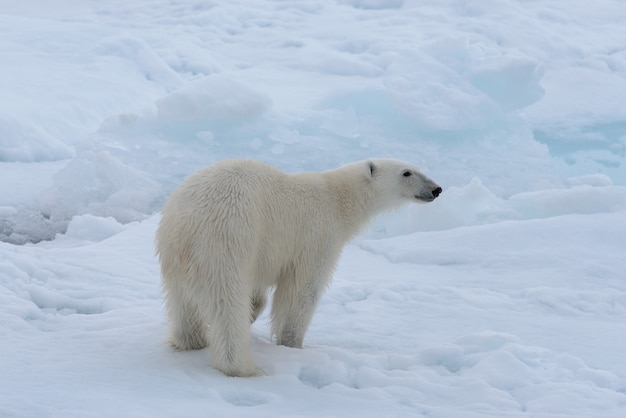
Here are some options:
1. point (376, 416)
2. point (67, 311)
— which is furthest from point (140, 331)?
point (376, 416)

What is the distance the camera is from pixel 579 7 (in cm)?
1922

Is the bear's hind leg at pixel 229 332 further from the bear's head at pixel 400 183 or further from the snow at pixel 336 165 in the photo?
the bear's head at pixel 400 183

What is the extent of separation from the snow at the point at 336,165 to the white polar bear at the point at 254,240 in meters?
0.20

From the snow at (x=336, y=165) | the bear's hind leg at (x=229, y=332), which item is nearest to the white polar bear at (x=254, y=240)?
the bear's hind leg at (x=229, y=332)

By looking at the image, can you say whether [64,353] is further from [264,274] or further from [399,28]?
[399,28]

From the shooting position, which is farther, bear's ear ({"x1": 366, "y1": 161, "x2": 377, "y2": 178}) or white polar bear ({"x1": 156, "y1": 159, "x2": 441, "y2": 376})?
bear's ear ({"x1": 366, "y1": 161, "x2": 377, "y2": 178})

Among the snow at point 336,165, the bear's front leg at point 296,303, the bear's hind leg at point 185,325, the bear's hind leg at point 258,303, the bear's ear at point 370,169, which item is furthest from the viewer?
the bear's ear at point 370,169

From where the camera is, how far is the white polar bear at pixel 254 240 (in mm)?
3291

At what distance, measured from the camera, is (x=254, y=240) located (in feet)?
11.3

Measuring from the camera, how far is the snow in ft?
10.6

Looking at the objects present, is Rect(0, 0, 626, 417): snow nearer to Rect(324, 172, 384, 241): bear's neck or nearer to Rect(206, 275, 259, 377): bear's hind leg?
Rect(206, 275, 259, 377): bear's hind leg

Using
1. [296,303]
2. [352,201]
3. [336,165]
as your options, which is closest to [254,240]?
[296,303]

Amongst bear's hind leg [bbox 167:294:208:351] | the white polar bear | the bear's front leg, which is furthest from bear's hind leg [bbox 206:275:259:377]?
the bear's front leg

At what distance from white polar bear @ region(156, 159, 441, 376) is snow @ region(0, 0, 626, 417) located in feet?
0.64
